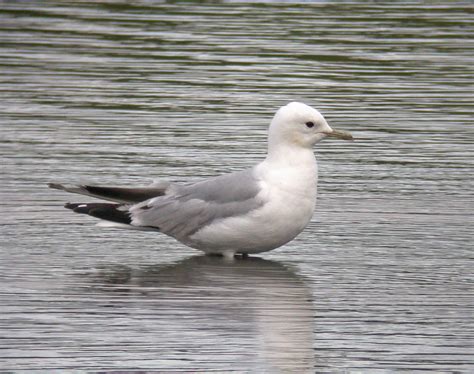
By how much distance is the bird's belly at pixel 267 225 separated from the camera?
884 centimetres

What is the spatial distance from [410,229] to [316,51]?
25.6ft

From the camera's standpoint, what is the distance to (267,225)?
8.85 meters

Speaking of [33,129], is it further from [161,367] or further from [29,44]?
[161,367]

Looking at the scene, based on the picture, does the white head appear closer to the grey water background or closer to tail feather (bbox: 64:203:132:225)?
the grey water background

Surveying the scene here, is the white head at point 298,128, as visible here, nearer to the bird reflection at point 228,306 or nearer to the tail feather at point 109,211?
Result: the bird reflection at point 228,306

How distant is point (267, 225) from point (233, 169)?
2679 mm

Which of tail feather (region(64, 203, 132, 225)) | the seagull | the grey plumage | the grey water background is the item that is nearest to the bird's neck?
the seagull

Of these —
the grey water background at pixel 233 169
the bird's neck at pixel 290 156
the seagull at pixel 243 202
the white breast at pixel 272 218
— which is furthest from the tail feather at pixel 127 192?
the bird's neck at pixel 290 156

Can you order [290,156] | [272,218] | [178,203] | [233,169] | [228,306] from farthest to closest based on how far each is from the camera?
[233,169] < [178,203] < [290,156] < [272,218] < [228,306]

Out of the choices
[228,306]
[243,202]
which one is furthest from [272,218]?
[228,306]

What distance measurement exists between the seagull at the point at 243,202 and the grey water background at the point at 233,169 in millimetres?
188

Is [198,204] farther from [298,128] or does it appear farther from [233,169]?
[233,169]

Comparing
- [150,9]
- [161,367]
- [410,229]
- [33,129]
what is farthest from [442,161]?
[150,9]

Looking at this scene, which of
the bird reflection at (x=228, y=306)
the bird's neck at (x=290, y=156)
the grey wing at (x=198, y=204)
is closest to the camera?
the bird reflection at (x=228, y=306)
